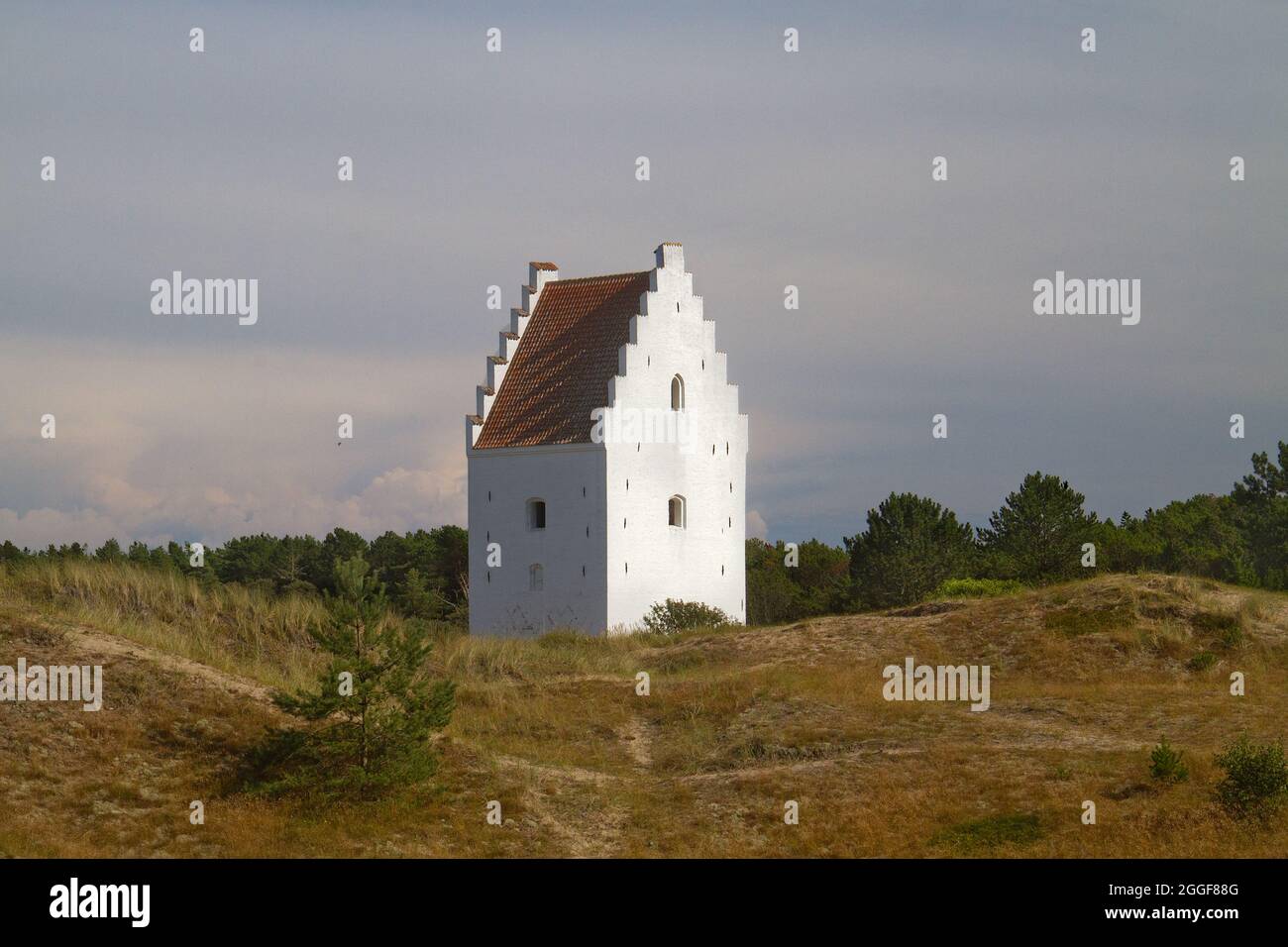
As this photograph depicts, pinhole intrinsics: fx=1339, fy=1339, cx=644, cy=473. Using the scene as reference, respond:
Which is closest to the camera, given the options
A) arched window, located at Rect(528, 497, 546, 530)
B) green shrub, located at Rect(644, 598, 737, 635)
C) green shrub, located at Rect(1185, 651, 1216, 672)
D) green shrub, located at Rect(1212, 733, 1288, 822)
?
green shrub, located at Rect(1212, 733, 1288, 822)

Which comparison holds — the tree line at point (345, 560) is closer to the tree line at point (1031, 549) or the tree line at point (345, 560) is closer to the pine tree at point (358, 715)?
the tree line at point (1031, 549)

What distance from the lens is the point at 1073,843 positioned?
58.2 ft

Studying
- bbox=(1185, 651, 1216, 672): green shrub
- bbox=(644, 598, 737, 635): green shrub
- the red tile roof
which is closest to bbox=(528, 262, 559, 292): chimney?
the red tile roof

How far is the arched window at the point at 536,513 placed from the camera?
4269 cm

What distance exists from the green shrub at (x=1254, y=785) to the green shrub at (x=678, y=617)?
23.2 metres

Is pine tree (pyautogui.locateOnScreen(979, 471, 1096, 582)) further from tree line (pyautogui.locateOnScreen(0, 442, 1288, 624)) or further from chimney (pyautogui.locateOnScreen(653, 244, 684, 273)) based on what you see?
chimney (pyautogui.locateOnScreen(653, 244, 684, 273))

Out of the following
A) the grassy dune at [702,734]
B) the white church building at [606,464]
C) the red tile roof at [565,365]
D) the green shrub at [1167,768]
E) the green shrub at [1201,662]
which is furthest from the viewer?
the red tile roof at [565,365]

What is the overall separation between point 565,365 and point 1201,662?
22557mm

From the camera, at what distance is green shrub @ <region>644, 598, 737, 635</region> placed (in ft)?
137

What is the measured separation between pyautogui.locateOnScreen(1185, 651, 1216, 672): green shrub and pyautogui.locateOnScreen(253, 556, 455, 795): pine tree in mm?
16372

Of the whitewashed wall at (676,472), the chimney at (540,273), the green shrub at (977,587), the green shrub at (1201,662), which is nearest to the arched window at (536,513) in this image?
the whitewashed wall at (676,472)

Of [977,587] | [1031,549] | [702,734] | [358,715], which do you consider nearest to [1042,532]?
[1031,549]

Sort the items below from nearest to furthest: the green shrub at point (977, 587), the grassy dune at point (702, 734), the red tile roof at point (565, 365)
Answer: the grassy dune at point (702, 734), the green shrub at point (977, 587), the red tile roof at point (565, 365)

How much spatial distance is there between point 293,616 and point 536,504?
13.0 meters
